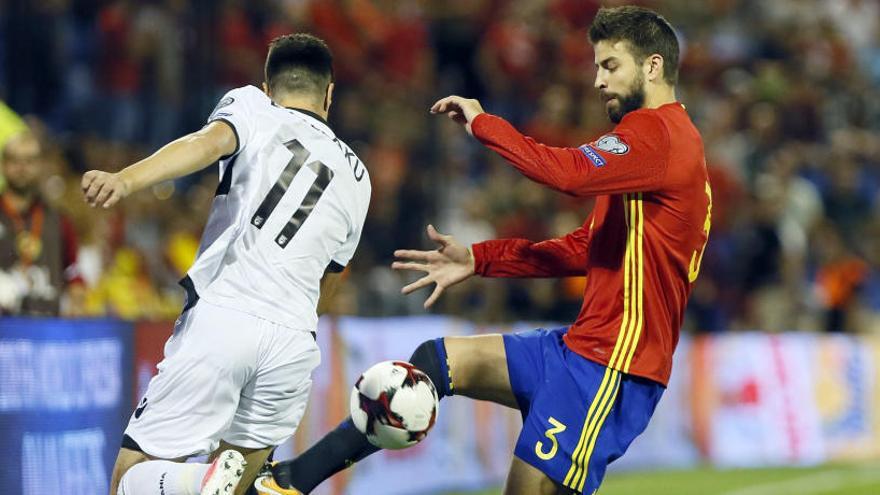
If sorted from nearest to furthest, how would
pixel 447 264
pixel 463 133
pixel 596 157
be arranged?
pixel 596 157
pixel 447 264
pixel 463 133

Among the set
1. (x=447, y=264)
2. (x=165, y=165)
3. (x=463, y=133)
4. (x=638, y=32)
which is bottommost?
(x=447, y=264)

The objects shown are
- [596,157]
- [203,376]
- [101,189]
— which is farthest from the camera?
[596,157]

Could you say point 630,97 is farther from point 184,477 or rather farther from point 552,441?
point 184,477

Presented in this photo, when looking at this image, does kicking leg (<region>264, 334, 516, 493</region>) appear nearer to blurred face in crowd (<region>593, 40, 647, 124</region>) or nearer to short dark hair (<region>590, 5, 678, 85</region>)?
blurred face in crowd (<region>593, 40, 647, 124</region>)

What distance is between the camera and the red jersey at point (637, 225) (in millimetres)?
5770

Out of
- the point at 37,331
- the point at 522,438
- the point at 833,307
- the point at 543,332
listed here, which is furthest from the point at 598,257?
the point at 833,307

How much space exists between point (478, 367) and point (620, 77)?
4.54 feet

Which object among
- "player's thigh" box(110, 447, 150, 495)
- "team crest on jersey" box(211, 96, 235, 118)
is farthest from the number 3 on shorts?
"team crest on jersey" box(211, 96, 235, 118)

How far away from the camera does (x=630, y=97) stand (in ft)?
19.9

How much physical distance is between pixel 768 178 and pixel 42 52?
878 cm

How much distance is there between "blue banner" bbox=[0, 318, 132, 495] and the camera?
7.02 m

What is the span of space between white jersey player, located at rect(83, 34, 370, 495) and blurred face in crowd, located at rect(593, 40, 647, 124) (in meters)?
1.11

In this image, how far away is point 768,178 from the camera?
16969 mm

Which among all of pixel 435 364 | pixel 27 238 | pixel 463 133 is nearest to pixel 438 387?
pixel 435 364
